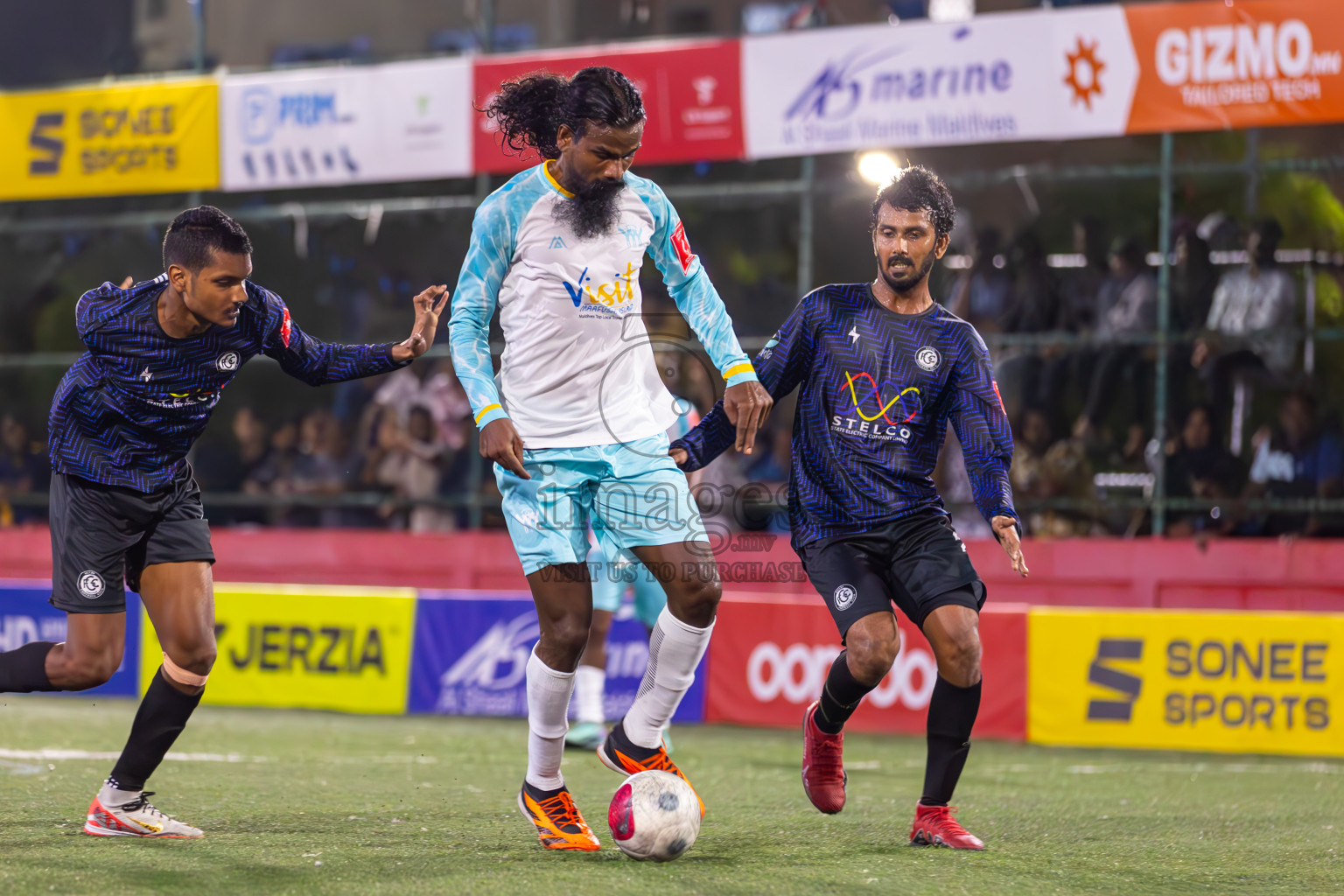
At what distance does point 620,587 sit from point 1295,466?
18.2 ft

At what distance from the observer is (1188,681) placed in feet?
30.6

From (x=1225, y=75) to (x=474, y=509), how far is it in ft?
23.2

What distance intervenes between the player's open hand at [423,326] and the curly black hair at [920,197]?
1.59 metres

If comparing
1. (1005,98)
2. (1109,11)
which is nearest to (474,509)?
(1005,98)

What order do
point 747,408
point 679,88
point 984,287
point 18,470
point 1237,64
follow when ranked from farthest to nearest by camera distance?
point 18,470, point 679,88, point 984,287, point 1237,64, point 747,408

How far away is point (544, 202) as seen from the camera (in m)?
5.14

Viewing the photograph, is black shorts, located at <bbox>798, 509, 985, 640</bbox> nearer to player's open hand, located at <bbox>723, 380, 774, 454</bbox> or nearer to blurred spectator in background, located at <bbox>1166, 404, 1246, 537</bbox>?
→ player's open hand, located at <bbox>723, 380, 774, 454</bbox>

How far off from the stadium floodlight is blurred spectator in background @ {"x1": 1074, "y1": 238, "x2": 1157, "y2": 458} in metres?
1.92

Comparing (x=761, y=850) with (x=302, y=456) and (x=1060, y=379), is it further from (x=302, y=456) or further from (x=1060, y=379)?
(x=302, y=456)

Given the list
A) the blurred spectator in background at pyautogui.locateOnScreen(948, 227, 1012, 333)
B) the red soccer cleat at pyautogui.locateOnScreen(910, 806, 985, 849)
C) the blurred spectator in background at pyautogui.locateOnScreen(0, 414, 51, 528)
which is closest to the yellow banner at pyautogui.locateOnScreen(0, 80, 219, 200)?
the blurred spectator in background at pyautogui.locateOnScreen(0, 414, 51, 528)

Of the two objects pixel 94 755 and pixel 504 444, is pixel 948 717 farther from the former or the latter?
pixel 94 755

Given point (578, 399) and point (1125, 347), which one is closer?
Answer: point (578, 399)

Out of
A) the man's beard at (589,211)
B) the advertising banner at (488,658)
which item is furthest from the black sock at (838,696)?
the advertising banner at (488,658)

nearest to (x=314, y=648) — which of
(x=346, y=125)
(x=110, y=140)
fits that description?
(x=346, y=125)
